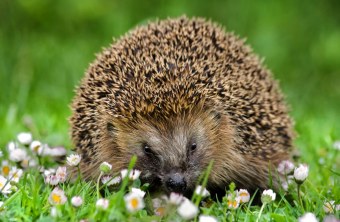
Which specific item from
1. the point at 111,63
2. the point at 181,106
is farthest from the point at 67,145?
the point at 181,106

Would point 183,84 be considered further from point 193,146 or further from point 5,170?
point 5,170

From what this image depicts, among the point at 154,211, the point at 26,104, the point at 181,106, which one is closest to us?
the point at 154,211

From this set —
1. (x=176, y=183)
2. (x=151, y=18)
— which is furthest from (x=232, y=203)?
(x=151, y=18)

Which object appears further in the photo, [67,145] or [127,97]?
[67,145]

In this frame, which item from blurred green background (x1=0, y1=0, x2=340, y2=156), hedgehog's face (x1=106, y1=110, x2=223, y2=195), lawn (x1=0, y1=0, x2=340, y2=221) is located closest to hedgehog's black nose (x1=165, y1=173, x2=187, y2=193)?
hedgehog's face (x1=106, y1=110, x2=223, y2=195)

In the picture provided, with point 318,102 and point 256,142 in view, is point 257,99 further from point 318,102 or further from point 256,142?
point 318,102

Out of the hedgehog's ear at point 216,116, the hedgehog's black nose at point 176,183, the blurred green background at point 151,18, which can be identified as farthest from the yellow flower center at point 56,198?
the blurred green background at point 151,18
